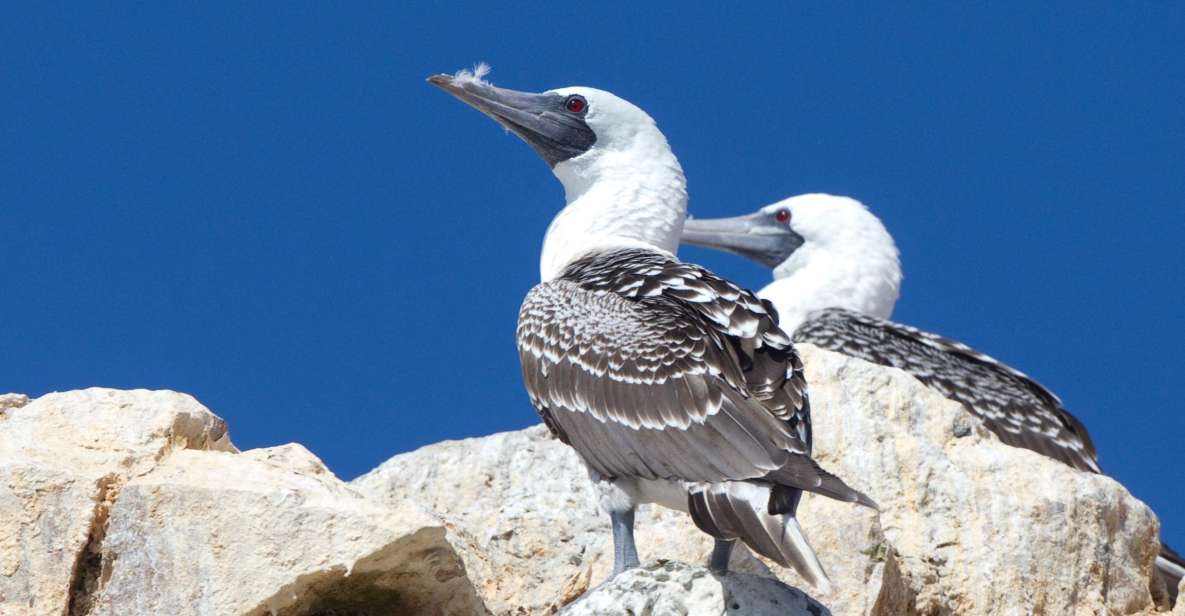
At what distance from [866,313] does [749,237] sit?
2359mm

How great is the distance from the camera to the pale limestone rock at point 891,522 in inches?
366

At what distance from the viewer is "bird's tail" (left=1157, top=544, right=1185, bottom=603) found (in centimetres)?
1155

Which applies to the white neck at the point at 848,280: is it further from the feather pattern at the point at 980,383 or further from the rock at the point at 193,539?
the rock at the point at 193,539

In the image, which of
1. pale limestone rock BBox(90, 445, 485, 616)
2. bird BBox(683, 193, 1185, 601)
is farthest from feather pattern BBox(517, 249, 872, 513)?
bird BBox(683, 193, 1185, 601)

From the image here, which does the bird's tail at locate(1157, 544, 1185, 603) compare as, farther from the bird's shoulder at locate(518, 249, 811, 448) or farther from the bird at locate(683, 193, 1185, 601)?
the bird's shoulder at locate(518, 249, 811, 448)

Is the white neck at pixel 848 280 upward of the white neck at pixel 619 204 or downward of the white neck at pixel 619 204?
upward

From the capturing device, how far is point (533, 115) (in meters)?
11.7

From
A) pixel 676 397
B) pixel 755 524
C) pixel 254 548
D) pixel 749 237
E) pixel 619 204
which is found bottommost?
pixel 254 548

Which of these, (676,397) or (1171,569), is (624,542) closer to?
(676,397)

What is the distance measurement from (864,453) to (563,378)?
2122 millimetres

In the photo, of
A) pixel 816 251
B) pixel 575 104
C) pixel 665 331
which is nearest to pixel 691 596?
pixel 665 331

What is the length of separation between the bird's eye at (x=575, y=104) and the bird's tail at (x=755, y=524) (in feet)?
13.4

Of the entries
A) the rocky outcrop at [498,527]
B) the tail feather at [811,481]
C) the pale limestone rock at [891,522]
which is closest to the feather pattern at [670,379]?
the tail feather at [811,481]

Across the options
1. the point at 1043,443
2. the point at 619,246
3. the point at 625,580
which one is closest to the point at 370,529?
the point at 625,580
